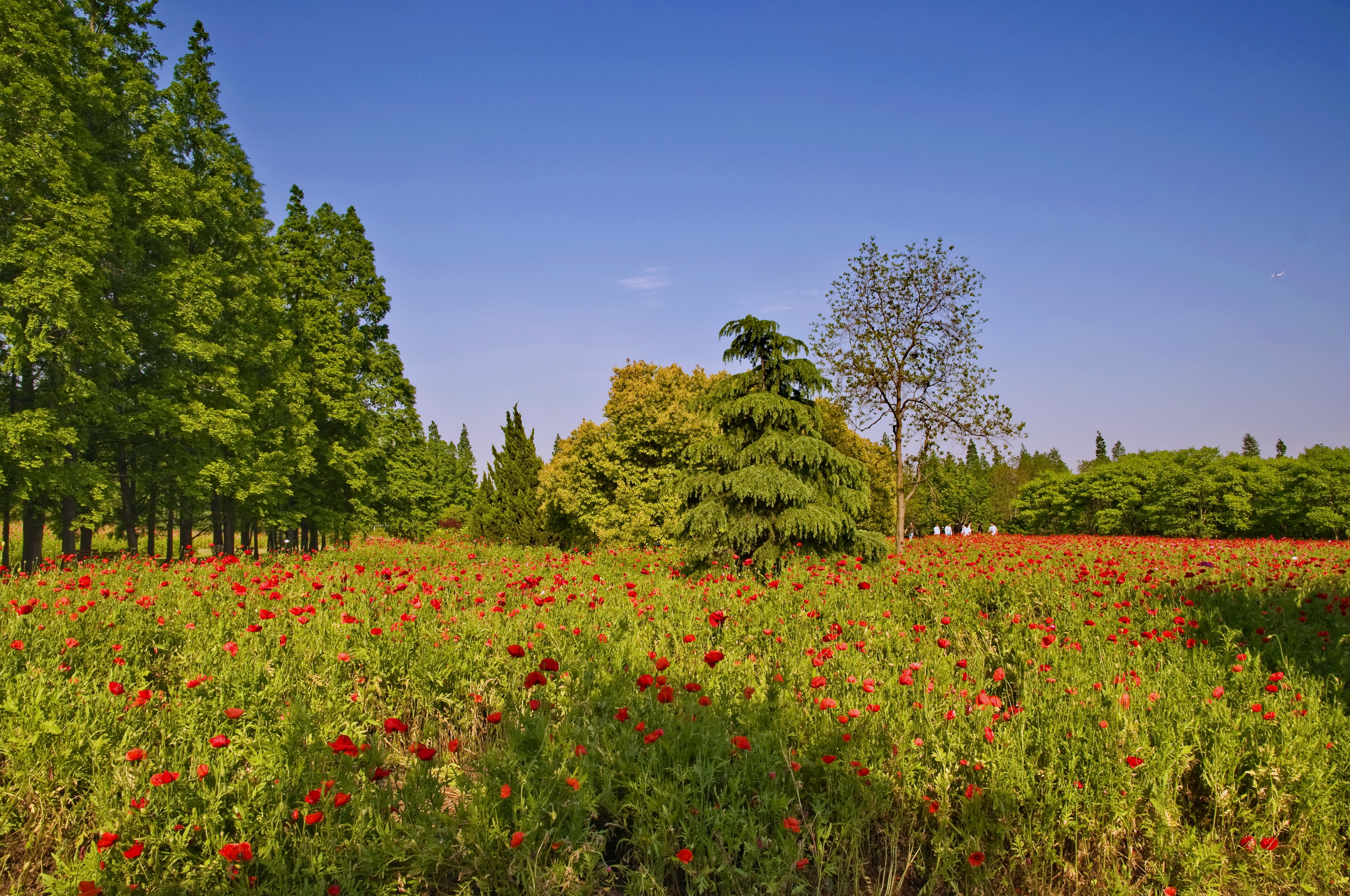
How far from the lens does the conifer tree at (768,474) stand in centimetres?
1138

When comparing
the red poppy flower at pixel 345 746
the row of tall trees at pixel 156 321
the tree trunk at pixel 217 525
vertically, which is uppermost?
the row of tall trees at pixel 156 321

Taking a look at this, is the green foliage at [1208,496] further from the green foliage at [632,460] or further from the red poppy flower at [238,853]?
the red poppy flower at [238,853]

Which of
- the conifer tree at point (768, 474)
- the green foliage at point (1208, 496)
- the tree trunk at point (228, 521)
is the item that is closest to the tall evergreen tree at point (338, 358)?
the tree trunk at point (228, 521)

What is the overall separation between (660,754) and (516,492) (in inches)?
1280

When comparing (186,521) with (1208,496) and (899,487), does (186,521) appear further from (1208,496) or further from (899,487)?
(1208,496)

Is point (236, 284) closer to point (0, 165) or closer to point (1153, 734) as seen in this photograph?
point (0, 165)

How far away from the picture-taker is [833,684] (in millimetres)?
5023

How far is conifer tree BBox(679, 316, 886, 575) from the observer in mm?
11383

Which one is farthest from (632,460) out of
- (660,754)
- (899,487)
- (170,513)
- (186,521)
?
(660,754)

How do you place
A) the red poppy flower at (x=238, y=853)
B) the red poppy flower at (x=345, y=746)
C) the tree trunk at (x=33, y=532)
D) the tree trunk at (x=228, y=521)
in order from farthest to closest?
the tree trunk at (x=228, y=521), the tree trunk at (x=33, y=532), the red poppy flower at (x=345, y=746), the red poppy flower at (x=238, y=853)

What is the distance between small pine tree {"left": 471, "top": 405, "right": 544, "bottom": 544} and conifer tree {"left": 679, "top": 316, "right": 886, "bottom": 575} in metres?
22.2

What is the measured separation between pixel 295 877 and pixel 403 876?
50 cm

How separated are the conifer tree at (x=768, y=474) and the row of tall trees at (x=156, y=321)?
13.0m

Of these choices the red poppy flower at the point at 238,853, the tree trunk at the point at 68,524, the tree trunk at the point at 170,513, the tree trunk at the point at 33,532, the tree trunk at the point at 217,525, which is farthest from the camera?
the tree trunk at the point at 217,525
